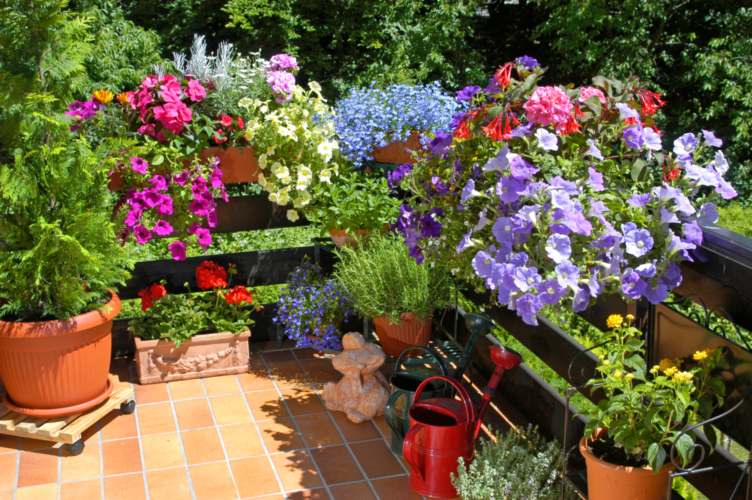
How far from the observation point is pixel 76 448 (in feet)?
8.27

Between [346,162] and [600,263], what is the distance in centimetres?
207

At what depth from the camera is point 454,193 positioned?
2164mm

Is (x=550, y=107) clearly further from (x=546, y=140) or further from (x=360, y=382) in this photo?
(x=360, y=382)

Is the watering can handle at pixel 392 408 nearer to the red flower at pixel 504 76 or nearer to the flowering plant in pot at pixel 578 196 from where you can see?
the flowering plant in pot at pixel 578 196

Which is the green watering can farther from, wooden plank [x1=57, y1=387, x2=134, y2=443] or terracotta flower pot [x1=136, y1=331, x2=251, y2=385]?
wooden plank [x1=57, y1=387, x2=134, y2=443]

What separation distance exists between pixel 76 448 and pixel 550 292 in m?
→ 2.02

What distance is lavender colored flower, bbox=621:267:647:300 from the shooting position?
1.49 metres

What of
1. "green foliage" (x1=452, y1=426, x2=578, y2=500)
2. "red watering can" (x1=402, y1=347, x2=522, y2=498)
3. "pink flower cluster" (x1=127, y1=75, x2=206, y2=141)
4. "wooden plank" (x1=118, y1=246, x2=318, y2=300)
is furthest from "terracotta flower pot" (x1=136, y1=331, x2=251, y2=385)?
"green foliage" (x1=452, y1=426, x2=578, y2=500)

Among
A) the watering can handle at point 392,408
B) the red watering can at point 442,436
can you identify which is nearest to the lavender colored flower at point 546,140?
the red watering can at point 442,436

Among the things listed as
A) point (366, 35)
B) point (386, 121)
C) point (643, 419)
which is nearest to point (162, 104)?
point (386, 121)

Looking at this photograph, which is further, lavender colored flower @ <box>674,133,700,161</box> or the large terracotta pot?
the large terracotta pot

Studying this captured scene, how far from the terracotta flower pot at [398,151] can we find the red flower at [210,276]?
3.32 feet

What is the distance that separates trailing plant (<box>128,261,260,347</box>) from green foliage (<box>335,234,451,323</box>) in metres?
0.67

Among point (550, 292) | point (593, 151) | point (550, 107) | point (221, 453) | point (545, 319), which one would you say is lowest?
point (221, 453)
